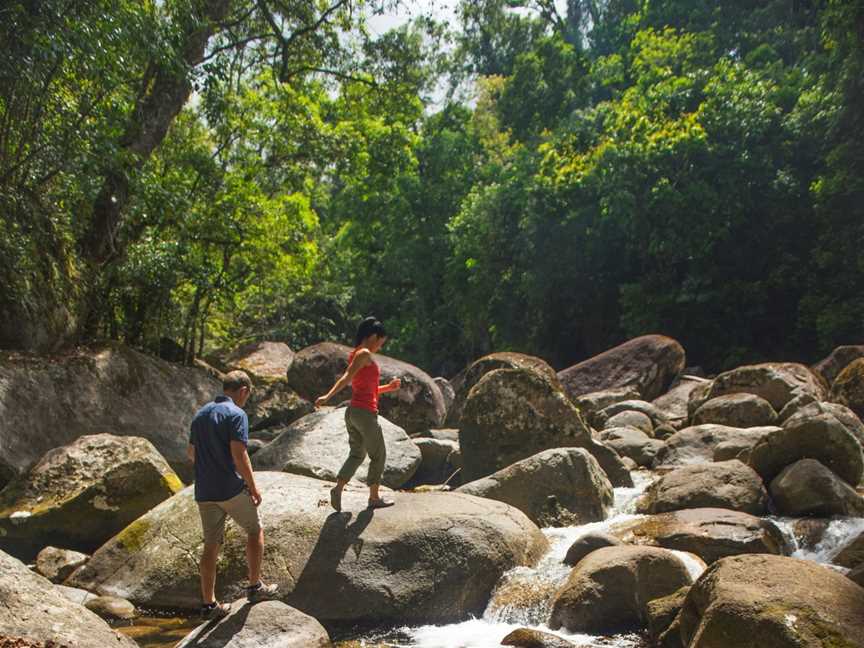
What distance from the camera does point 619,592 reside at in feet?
19.7

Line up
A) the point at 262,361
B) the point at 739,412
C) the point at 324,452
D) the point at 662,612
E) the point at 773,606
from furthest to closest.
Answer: the point at 262,361, the point at 739,412, the point at 324,452, the point at 662,612, the point at 773,606

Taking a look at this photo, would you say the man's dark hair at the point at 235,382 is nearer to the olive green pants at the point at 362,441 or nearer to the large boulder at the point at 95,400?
the olive green pants at the point at 362,441

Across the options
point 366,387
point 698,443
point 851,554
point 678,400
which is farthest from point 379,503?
point 678,400

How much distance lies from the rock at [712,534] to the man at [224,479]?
3742 millimetres

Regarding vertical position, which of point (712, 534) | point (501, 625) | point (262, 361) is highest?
point (262, 361)

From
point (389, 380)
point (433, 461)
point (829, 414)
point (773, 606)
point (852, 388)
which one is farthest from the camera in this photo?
point (389, 380)

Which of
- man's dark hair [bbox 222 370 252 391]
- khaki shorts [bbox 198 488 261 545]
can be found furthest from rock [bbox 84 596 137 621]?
man's dark hair [bbox 222 370 252 391]

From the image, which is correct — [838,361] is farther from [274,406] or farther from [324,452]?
[324,452]

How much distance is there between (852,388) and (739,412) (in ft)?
9.72

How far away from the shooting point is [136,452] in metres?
8.68

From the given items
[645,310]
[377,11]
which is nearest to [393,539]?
[377,11]

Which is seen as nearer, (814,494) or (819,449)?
(814,494)

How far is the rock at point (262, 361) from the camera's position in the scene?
18.2 meters

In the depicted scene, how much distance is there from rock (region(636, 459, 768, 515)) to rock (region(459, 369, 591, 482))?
6.33 ft
